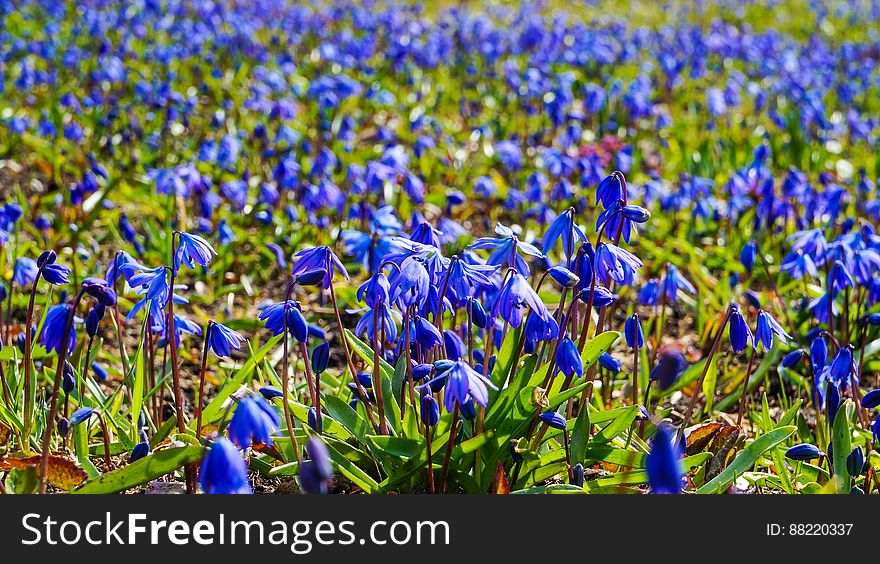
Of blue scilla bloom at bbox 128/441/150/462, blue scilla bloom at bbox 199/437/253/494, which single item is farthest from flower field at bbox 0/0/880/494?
blue scilla bloom at bbox 128/441/150/462

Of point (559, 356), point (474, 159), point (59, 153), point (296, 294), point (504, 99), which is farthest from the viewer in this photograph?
point (504, 99)

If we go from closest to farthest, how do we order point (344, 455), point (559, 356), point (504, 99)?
point (559, 356) < point (344, 455) < point (504, 99)

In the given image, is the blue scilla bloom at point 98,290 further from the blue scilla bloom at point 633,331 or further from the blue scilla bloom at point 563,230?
the blue scilla bloom at point 633,331

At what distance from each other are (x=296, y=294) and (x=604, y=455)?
2662 mm

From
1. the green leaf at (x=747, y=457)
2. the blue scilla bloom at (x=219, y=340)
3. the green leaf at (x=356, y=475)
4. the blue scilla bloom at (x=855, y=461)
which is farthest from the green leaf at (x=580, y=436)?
the blue scilla bloom at (x=219, y=340)

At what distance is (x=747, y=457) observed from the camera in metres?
2.77

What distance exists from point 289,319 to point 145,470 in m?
0.53

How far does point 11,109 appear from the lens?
7.57 meters

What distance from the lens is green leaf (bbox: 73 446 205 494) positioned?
2.43 metres

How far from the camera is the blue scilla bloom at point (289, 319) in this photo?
260cm

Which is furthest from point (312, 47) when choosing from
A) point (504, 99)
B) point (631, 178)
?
point (631, 178)

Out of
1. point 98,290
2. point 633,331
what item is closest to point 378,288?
point 98,290

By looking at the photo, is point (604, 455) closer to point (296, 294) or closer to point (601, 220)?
point (601, 220)

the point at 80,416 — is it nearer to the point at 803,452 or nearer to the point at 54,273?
the point at 54,273
